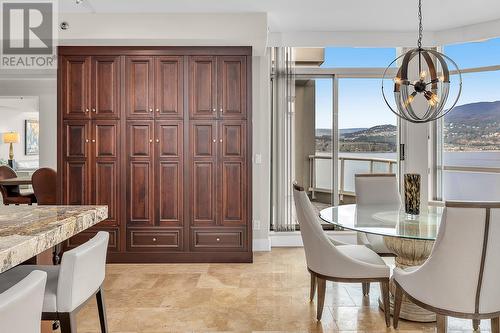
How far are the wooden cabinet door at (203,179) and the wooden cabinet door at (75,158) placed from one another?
121cm

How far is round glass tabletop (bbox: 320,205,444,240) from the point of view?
2.50 m

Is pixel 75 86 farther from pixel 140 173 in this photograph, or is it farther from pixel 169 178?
pixel 169 178

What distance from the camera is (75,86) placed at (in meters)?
4.37

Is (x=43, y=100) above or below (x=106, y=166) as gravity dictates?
above

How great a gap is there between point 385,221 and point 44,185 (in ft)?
14.9

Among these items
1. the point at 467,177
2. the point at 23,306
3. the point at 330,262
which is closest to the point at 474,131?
the point at 467,177

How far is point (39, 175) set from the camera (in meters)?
5.22

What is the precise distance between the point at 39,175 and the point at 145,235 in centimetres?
200

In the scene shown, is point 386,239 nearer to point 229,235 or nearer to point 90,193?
point 229,235

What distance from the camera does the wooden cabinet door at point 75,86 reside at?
4359 mm

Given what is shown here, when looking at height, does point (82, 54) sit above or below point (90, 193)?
above

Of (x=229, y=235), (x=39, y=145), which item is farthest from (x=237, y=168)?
(x=39, y=145)

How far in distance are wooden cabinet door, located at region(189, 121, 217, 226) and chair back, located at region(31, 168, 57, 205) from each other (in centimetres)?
222

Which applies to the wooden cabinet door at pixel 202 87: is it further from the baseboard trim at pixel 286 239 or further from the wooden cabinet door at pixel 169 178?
the baseboard trim at pixel 286 239
